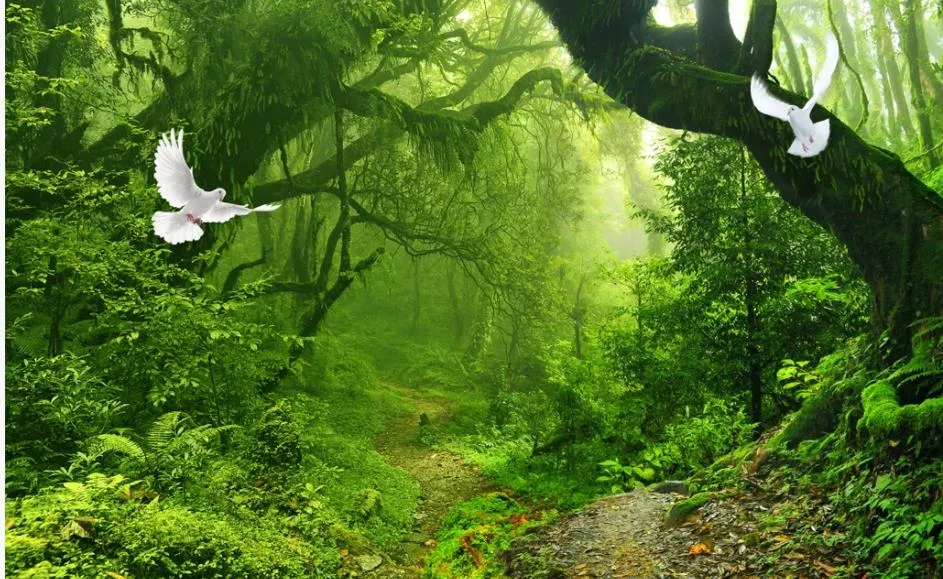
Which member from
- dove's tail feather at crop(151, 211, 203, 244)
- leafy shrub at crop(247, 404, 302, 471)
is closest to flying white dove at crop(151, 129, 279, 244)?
dove's tail feather at crop(151, 211, 203, 244)

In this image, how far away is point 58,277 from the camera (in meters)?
5.29

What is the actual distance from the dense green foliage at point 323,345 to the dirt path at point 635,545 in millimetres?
463

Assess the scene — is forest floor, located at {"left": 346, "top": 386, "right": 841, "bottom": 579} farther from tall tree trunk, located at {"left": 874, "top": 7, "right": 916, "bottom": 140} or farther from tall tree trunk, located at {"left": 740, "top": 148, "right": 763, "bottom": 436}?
tall tree trunk, located at {"left": 874, "top": 7, "right": 916, "bottom": 140}

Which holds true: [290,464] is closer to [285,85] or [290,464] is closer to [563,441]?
[563,441]

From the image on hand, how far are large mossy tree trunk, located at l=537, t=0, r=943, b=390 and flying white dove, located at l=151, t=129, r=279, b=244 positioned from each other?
358 centimetres

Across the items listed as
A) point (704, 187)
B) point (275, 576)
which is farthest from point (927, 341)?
point (275, 576)

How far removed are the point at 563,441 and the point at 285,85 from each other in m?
6.65

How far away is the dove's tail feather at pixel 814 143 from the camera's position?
4273 mm

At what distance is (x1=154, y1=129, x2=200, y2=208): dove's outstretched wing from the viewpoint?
11.1ft

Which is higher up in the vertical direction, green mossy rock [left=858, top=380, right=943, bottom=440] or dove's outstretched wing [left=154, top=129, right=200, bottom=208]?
dove's outstretched wing [left=154, top=129, right=200, bottom=208]

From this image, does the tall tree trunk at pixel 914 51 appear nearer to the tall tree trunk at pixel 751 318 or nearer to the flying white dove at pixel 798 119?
the tall tree trunk at pixel 751 318

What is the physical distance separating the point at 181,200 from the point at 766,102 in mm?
4277

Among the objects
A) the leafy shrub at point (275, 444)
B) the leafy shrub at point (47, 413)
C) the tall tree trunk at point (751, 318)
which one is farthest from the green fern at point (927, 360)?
the leafy shrub at point (47, 413)

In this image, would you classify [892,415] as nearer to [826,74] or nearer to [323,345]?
[826,74]
